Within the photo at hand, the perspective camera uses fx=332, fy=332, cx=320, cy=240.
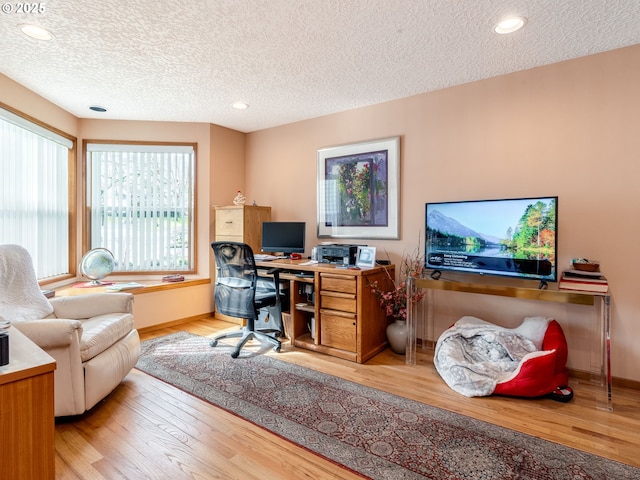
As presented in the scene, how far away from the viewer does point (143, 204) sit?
4.13 metres

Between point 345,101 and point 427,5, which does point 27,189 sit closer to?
point 345,101

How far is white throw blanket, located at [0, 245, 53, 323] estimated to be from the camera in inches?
81.7

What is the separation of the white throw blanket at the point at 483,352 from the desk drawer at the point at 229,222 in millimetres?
2543

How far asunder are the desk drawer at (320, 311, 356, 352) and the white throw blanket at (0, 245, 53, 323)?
2.11m

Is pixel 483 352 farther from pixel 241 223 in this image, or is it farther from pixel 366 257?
pixel 241 223

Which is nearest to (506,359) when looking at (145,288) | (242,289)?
(242,289)

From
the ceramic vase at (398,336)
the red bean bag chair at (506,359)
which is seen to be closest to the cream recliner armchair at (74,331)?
the ceramic vase at (398,336)

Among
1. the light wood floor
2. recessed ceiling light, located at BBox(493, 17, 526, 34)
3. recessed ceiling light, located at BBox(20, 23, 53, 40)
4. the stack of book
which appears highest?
recessed ceiling light, located at BBox(493, 17, 526, 34)

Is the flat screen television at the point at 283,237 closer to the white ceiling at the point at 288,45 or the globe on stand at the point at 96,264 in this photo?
the white ceiling at the point at 288,45

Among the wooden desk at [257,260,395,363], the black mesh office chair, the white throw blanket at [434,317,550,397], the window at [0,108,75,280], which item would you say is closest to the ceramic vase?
the wooden desk at [257,260,395,363]

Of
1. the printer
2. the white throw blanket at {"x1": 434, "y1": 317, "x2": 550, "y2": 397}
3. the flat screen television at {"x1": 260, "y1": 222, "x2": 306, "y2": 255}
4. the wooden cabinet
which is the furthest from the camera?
the wooden cabinet

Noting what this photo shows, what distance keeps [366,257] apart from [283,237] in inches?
43.6

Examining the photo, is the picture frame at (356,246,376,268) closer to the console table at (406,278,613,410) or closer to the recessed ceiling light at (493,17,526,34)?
the console table at (406,278,613,410)

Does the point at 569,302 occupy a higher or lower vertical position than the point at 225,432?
higher
